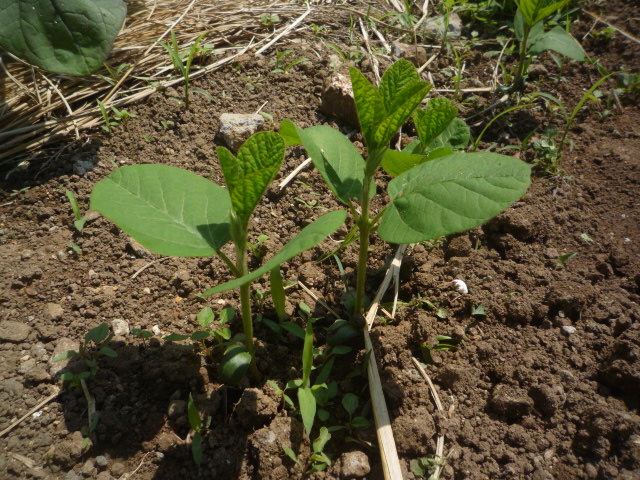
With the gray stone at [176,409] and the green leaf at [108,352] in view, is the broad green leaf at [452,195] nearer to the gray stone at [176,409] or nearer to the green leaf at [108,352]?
the gray stone at [176,409]

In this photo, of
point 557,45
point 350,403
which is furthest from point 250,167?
point 557,45

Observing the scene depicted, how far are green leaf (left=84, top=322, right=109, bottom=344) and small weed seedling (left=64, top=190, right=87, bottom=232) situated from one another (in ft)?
1.69

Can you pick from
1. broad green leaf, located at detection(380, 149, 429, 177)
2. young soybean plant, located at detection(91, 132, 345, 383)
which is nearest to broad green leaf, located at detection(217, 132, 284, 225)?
young soybean plant, located at detection(91, 132, 345, 383)

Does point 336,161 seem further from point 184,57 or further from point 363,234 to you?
point 184,57

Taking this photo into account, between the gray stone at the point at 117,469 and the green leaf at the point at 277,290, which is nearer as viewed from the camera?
the gray stone at the point at 117,469

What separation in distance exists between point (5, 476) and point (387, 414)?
109 centimetres

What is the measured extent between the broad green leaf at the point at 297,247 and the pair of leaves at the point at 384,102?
307 millimetres

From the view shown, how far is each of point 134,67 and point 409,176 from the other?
1741 mm

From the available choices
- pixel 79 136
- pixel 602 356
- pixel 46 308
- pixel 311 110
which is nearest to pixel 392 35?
pixel 311 110

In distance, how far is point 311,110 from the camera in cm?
253

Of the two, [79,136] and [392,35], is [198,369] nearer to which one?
[79,136]

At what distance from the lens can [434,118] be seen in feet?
5.61

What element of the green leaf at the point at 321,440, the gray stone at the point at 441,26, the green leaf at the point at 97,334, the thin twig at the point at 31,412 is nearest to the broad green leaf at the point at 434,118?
the green leaf at the point at 321,440

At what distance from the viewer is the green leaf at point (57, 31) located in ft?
6.46
